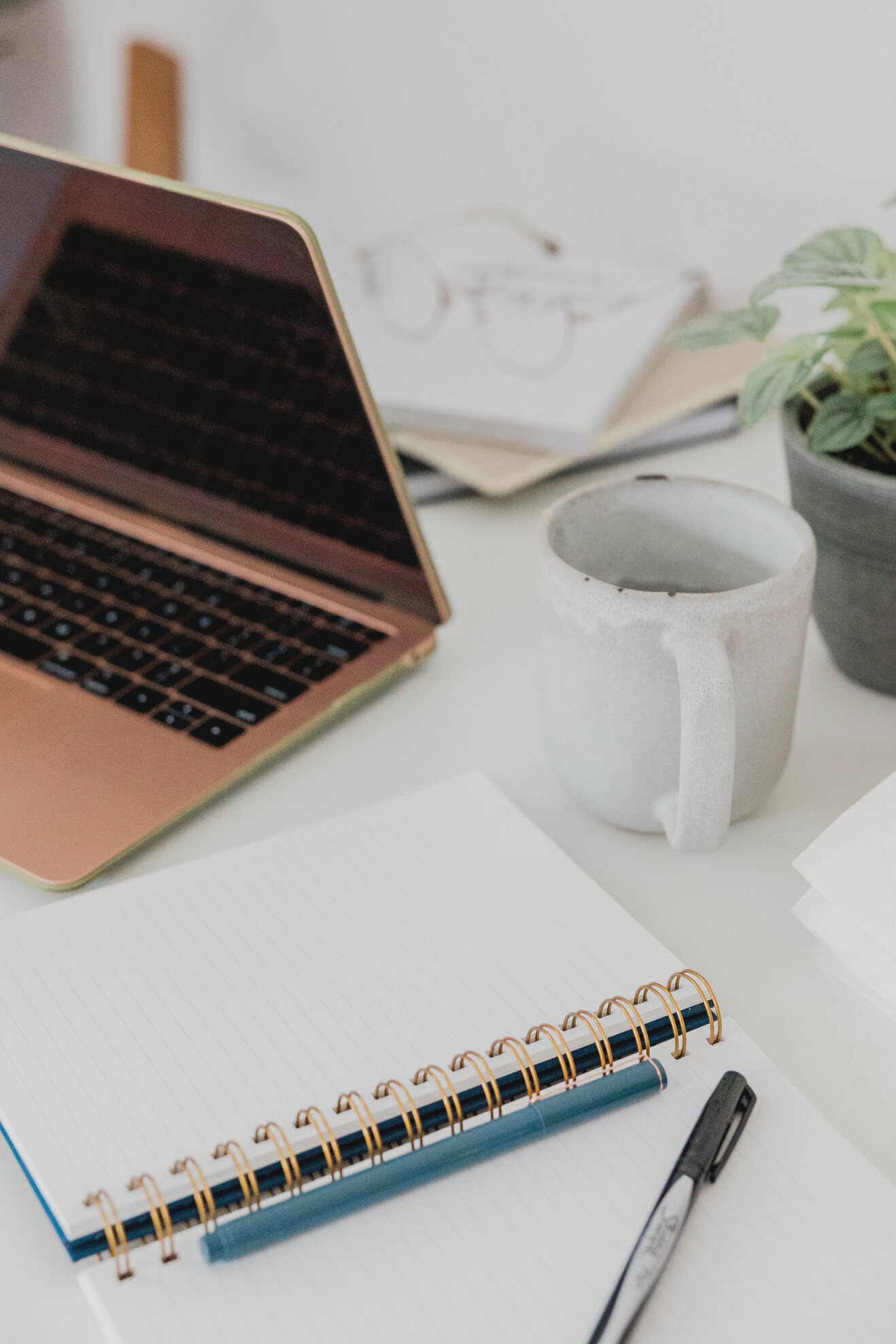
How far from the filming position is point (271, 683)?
0.57 m

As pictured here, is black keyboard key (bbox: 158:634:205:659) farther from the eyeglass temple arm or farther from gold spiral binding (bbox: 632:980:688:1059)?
the eyeglass temple arm

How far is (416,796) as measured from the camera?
0.51 metres

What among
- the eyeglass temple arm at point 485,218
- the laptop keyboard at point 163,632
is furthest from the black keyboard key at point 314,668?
the eyeglass temple arm at point 485,218

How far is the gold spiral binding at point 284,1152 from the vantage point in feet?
1.17

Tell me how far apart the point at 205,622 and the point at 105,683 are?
2.3 inches

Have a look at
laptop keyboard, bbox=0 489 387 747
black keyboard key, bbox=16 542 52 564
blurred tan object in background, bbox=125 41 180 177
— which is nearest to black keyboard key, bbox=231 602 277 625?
laptop keyboard, bbox=0 489 387 747

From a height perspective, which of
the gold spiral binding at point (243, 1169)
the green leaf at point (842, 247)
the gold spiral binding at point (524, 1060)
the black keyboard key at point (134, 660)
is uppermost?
the green leaf at point (842, 247)

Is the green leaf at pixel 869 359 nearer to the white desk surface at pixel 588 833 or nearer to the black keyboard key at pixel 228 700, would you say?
the white desk surface at pixel 588 833

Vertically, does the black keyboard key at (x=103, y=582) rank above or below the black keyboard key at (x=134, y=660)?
below

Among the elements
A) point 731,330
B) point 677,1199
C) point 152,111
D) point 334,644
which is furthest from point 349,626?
point 152,111

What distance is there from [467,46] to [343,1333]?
0.94 metres

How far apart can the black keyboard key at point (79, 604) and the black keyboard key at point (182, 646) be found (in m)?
0.06

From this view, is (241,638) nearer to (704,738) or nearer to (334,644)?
(334,644)

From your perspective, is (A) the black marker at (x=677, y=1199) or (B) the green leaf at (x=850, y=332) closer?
(A) the black marker at (x=677, y=1199)
